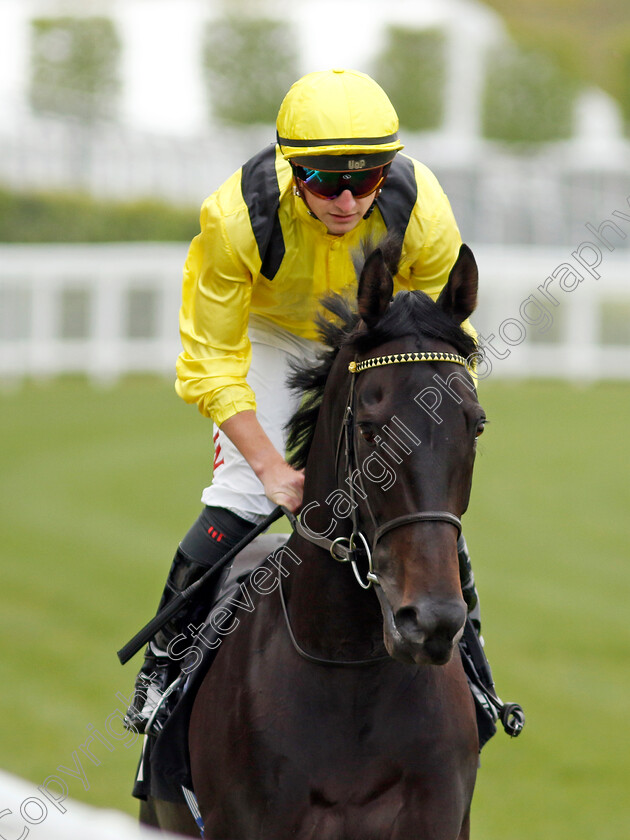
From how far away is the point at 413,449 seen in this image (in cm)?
256

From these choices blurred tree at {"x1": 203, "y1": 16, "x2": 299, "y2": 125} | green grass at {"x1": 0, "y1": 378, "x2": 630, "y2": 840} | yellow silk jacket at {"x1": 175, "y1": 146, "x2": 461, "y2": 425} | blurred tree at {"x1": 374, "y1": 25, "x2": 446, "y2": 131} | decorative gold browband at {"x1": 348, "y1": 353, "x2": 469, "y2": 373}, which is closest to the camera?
decorative gold browband at {"x1": 348, "y1": 353, "x2": 469, "y2": 373}

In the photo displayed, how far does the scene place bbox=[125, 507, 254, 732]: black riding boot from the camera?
12.1ft

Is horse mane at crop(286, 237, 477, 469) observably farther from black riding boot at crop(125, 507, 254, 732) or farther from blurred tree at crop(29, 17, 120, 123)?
blurred tree at crop(29, 17, 120, 123)

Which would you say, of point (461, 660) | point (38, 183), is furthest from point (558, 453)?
point (38, 183)

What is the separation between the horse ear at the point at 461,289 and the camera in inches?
111

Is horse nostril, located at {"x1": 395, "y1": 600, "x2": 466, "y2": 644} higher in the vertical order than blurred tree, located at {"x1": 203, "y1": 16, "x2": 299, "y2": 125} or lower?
higher

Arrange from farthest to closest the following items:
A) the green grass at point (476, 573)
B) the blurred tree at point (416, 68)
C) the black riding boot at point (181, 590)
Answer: the blurred tree at point (416, 68)
the green grass at point (476, 573)
the black riding boot at point (181, 590)

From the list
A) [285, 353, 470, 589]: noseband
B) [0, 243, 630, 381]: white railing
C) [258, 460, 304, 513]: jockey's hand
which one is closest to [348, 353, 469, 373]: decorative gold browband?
[285, 353, 470, 589]: noseband

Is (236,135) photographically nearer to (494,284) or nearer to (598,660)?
(494,284)

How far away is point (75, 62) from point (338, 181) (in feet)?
110

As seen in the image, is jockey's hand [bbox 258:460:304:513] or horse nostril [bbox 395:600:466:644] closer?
horse nostril [bbox 395:600:466:644]

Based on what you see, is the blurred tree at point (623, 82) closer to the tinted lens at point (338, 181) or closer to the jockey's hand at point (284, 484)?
the tinted lens at point (338, 181)

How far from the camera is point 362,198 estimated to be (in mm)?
3223

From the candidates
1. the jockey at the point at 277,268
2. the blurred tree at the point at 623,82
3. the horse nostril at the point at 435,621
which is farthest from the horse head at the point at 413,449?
the blurred tree at the point at 623,82
